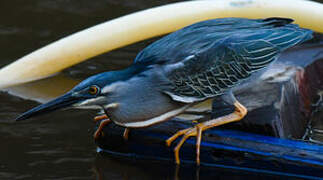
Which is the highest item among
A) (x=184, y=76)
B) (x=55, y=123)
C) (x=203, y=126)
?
(x=184, y=76)

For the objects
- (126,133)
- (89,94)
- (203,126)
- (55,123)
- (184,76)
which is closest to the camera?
(89,94)

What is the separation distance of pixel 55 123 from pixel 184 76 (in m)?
1.29

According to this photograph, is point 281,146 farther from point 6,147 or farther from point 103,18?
point 103,18

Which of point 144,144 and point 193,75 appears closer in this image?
point 193,75

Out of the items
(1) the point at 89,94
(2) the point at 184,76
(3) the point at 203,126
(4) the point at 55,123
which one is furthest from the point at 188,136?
(4) the point at 55,123

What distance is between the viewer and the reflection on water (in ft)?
11.8

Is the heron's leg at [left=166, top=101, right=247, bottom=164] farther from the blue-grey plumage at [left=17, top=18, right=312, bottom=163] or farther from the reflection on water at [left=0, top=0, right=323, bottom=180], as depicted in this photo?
the reflection on water at [left=0, top=0, right=323, bottom=180]

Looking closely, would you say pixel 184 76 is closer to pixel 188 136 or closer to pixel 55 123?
pixel 188 136

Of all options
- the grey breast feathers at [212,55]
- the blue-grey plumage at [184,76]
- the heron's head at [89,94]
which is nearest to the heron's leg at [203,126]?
the blue-grey plumage at [184,76]

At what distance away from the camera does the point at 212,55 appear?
3.34 m

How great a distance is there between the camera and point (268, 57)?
350 cm

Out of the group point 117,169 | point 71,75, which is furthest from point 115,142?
point 71,75

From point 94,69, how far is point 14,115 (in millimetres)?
1079

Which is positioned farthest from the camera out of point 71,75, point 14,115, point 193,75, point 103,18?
point 103,18
